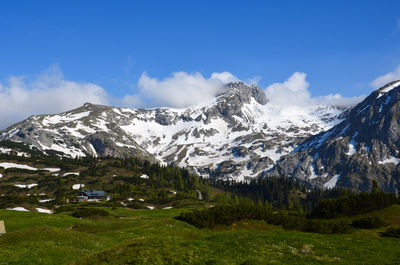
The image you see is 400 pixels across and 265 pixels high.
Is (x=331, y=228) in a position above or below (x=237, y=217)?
above

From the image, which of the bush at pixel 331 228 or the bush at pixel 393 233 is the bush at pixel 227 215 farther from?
the bush at pixel 393 233

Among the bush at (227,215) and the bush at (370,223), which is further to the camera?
the bush at (227,215)

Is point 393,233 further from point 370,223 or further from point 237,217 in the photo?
point 237,217

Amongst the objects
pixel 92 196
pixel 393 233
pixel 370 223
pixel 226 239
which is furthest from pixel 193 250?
pixel 92 196

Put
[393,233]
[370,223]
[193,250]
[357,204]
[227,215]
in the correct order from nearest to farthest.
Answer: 1. [193,250]
2. [393,233]
3. [370,223]
4. [227,215]
5. [357,204]

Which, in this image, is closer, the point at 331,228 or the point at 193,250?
the point at 193,250

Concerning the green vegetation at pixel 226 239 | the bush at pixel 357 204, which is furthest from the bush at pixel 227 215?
the bush at pixel 357 204

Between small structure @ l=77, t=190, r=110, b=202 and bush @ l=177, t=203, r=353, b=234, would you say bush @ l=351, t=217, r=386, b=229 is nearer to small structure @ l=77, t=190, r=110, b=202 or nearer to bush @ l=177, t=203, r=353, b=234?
bush @ l=177, t=203, r=353, b=234

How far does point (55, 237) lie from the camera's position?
38281 mm

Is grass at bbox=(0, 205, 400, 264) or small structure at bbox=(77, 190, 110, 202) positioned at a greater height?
grass at bbox=(0, 205, 400, 264)

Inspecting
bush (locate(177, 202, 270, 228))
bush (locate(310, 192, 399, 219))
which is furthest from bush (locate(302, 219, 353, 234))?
bush (locate(310, 192, 399, 219))

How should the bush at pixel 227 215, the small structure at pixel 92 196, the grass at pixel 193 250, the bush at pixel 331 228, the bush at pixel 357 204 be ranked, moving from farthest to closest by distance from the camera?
the small structure at pixel 92 196 → the bush at pixel 357 204 → the bush at pixel 227 215 → the bush at pixel 331 228 → the grass at pixel 193 250

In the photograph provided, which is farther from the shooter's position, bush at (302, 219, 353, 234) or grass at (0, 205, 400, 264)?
bush at (302, 219, 353, 234)

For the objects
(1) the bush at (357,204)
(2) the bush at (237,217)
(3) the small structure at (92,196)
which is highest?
(1) the bush at (357,204)
